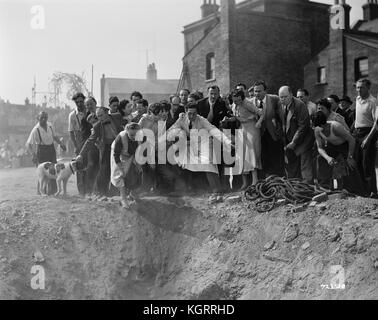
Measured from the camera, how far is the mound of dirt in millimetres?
5316

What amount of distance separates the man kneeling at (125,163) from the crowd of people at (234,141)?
0.05 ft

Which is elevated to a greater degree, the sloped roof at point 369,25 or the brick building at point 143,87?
the sloped roof at point 369,25

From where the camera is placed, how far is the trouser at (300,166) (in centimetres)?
708

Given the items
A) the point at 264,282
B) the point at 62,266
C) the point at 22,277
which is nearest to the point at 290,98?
the point at 264,282

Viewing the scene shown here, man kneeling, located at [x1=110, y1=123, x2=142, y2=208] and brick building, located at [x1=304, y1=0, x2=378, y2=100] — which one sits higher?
brick building, located at [x1=304, y1=0, x2=378, y2=100]

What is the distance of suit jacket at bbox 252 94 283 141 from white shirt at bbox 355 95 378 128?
1254mm

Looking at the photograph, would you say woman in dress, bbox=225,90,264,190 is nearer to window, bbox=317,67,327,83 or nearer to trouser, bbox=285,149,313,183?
trouser, bbox=285,149,313,183

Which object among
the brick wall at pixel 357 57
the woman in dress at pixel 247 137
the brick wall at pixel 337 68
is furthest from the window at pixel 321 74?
the woman in dress at pixel 247 137

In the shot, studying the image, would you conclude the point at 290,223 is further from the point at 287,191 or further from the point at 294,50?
the point at 294,50

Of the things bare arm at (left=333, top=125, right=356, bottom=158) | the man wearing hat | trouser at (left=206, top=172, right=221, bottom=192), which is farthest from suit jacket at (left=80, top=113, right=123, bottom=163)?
the man wearing hat

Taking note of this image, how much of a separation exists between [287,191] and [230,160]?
1346 millimetres

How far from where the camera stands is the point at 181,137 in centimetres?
735

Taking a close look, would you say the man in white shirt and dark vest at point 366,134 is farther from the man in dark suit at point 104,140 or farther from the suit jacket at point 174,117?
the man in dark suit at point 104,140
